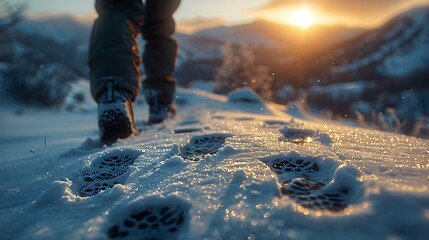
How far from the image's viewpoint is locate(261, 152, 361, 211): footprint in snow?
1.94 feet

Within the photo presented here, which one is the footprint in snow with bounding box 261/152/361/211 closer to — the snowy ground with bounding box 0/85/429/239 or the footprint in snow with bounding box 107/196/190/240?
the snowy ground with bounding box 0/85/429/239

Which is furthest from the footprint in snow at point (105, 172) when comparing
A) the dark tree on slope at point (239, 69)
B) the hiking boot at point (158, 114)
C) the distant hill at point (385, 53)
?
the distant hill at point (385, 53)

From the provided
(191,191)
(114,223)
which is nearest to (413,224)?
(191,191)

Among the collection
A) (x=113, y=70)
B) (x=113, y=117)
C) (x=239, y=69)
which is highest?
(x=239, y=69)

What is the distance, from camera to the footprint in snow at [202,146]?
1.01 m

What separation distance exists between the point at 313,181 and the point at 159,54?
1.73 metres

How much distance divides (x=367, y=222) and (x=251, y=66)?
1956cm

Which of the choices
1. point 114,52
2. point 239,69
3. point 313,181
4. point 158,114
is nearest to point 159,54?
point 158,114

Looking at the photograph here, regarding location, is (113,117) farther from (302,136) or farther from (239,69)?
(239,69)

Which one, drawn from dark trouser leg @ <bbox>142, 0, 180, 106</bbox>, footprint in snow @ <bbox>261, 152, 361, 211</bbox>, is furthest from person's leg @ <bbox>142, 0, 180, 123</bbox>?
footprint in snow @ <bbox>261, 152, 361, 211</bbox>

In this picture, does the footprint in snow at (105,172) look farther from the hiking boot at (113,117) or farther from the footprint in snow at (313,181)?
the footprint in snow at (313,181)

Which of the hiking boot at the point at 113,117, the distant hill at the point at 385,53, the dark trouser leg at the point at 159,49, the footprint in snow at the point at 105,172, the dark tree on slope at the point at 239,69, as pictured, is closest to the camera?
the footprint in snow at the point at 105,172

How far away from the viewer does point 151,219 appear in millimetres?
571

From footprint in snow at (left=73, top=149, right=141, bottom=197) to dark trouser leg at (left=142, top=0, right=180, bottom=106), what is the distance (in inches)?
47.4
